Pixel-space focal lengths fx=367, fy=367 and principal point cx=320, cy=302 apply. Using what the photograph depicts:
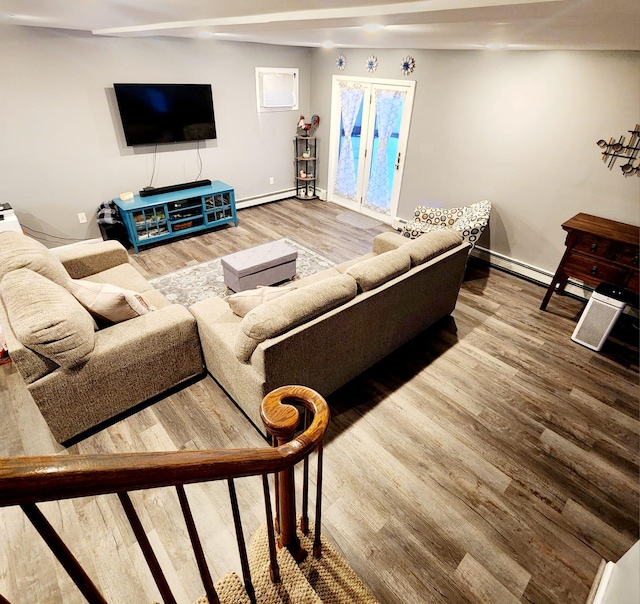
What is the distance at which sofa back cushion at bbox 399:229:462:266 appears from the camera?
2.81 metres

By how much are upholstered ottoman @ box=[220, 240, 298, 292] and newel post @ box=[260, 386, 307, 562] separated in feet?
7.90

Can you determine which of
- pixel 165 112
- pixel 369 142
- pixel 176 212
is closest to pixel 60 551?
pixel 176 212

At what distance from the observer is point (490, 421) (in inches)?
99.7

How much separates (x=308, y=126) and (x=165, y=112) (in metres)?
2.24

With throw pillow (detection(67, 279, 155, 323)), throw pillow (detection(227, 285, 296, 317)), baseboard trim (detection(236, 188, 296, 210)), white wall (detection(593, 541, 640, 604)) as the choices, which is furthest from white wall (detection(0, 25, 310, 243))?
white wall (detection(593, 541, 640, 604))

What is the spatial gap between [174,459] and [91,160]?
4.73m

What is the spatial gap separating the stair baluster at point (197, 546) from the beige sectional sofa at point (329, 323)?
3.67 feet

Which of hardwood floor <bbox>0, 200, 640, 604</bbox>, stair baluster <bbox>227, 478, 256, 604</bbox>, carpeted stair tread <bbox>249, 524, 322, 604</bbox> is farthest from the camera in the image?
hardwood floor <bbox>0, 200, 640, 604</bbox>

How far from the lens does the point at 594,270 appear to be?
331cm

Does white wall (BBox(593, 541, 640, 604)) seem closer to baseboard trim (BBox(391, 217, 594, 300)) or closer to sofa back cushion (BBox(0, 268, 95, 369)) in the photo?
Result: sofa back cushion (BBox(0, 268, 95, 369))

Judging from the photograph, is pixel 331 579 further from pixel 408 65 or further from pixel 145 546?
pixel 408 65

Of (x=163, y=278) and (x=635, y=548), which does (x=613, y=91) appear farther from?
(x=163, y=278)

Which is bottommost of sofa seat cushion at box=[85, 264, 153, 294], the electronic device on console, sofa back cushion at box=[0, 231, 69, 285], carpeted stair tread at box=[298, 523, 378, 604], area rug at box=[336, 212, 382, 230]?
area rug at box=[336, 212, 382, 230]

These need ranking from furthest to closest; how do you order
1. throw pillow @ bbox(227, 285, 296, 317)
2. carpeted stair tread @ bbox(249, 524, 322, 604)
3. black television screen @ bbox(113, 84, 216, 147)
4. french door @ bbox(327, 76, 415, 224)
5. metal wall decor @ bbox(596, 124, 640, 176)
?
1. french door @ bbox(327, 76, 415, 224)
2. black television screen @ bbox(113, 84, 216, 147)
3. metal wall decor @ bbox(596, 124, 640, 176)
4. throw pillow @ bbox(227, 285, 296, 317)
5. carpeted stair tread @ bbox(249, 524, 322, 604)
